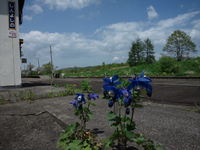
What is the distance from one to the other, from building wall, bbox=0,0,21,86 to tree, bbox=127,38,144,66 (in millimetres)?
39057

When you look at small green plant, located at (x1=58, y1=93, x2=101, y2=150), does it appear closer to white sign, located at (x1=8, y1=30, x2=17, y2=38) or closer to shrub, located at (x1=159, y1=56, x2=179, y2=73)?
white sign, located at (x1=8, y1=30, x2=17, y2=38)

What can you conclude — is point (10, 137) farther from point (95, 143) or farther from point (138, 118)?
point (138, 118)

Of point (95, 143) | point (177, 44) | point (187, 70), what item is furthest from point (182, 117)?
point (177, 44)

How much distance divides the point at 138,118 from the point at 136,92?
2071mm

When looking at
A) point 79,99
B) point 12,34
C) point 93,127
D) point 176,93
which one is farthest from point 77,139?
point 12,34

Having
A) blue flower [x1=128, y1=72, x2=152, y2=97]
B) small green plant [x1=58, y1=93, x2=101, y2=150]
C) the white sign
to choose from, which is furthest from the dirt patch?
the white sign

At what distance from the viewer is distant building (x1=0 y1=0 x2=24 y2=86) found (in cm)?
1152

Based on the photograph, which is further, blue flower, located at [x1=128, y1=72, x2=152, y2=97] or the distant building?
the distant building

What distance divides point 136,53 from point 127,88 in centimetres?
4962

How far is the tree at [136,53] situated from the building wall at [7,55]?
39.1 meters

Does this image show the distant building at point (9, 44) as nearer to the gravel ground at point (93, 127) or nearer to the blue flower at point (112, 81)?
the gravel ground at point (93, 127)

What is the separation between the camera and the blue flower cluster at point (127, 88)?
4.83 ft

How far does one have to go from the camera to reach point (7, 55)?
38.2 ft

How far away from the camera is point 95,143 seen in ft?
6.95
